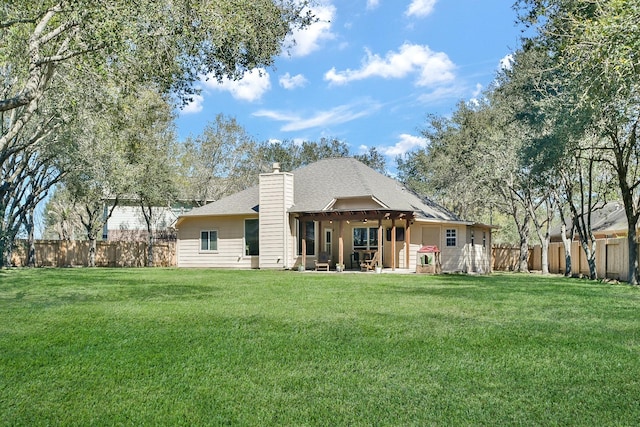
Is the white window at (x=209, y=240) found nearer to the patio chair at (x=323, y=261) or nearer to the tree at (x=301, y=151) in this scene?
the patio chair at (x=323, y=261)

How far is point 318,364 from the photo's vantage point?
5.09 meters

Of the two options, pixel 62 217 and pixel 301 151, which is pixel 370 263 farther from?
pixel 62 217

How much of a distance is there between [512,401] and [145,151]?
25592 millimetres

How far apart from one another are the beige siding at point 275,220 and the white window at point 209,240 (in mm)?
3233

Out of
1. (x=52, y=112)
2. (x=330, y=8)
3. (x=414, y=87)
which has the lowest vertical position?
(x=52, y=112)

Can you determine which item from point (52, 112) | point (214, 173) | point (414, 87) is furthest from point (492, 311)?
point (214, 173)

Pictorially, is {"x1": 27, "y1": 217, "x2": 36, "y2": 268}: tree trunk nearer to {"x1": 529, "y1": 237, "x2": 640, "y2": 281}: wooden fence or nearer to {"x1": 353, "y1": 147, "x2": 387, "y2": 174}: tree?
{"x1": 529, "y1": 237, "x2": 640, "y2": 281}: wooden fence

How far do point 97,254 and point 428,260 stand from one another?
19.1 m

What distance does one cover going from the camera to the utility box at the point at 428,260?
2159 centimetres

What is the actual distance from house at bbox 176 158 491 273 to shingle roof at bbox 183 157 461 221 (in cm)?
5

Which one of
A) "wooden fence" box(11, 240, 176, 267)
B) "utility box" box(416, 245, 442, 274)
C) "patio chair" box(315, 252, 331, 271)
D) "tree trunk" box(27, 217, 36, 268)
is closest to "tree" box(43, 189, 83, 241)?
"wooden fence" box(11, 240, 176, 267)

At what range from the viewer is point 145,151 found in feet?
88.6

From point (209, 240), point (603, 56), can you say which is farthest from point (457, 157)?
point (603, 56)

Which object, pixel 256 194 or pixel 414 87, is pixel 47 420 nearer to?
→ pixel 256 194
